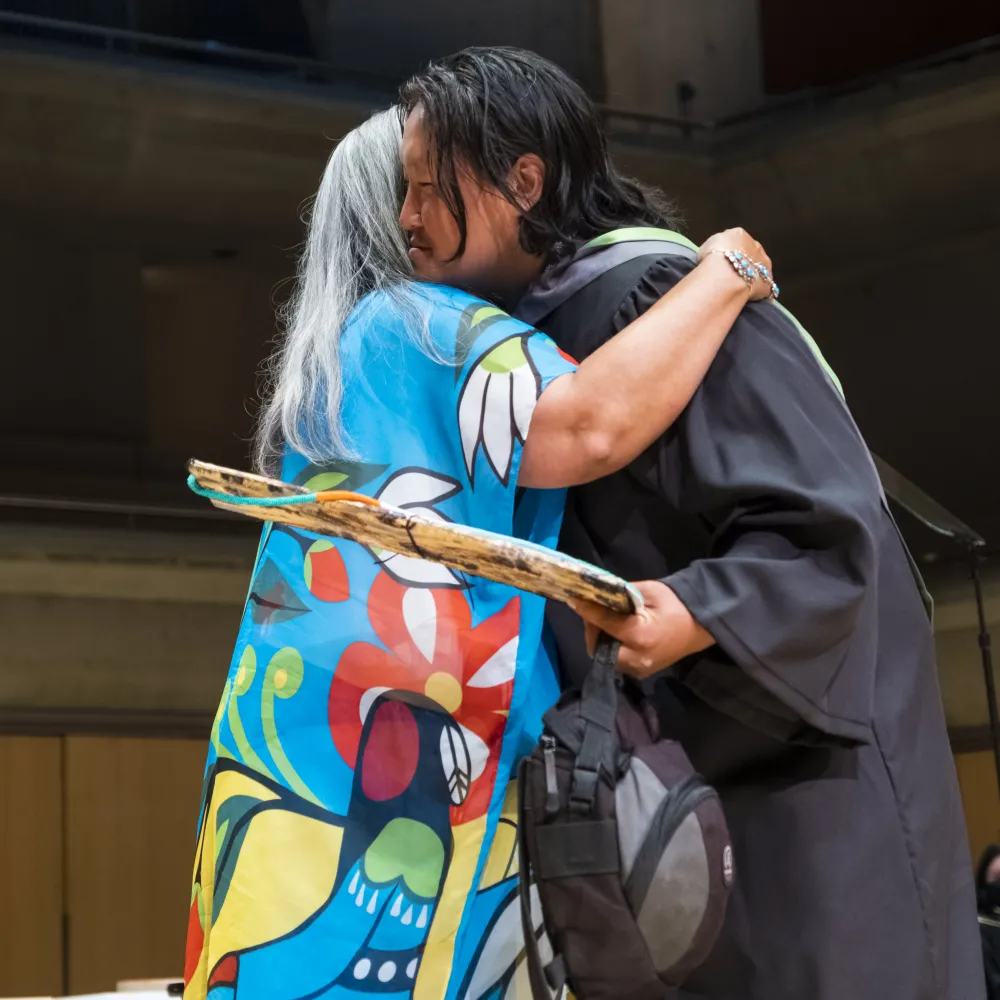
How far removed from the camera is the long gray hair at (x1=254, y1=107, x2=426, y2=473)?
3.19 ft

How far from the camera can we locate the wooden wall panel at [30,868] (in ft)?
11.9

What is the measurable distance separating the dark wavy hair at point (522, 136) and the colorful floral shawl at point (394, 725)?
→ 9 cm

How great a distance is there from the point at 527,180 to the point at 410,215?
87 millimetres

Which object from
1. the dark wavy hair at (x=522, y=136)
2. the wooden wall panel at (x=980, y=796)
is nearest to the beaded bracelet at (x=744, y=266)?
the dark wavy hair at (x=522, y=136)

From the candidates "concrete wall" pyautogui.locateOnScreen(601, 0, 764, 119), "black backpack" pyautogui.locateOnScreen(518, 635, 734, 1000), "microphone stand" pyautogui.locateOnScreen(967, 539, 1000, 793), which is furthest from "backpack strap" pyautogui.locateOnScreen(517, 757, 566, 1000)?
"concrete wall" pyautogui.locateOnScreen(601, 0, 764, 119)

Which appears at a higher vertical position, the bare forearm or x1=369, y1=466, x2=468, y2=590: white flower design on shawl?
the bare forearm

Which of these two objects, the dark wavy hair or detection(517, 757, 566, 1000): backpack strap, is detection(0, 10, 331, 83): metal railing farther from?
detection(517, 757, 566, 1000): backpack strap

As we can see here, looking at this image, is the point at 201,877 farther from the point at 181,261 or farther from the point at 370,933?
the point at 181,261

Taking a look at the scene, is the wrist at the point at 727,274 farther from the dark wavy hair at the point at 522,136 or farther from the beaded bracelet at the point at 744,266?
the dark wavy hair at the point at 522,136

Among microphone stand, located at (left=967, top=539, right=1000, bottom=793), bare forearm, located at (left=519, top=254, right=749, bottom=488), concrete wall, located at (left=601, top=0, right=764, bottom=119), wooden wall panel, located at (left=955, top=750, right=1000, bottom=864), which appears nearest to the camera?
bare forearm, located at (left=519, top=254, right=749, bottom=488)

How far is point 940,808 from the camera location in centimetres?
91

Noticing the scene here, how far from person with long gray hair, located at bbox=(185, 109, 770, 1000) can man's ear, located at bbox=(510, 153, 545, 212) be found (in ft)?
0.28

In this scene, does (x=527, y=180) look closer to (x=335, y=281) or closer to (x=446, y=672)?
(x=335, y=281)

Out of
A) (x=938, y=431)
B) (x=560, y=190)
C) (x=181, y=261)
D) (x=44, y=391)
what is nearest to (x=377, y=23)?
(x=181, y=261)
